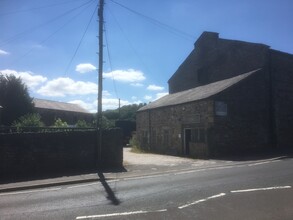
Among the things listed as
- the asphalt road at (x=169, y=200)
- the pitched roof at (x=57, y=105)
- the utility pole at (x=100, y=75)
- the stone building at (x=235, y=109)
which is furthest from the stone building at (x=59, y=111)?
the asphalt road at (x=169, y=200)

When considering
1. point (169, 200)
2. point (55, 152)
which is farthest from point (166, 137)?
point (169, 200)

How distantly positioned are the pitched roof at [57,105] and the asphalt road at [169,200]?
47796 millimetres

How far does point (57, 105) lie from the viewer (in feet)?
206

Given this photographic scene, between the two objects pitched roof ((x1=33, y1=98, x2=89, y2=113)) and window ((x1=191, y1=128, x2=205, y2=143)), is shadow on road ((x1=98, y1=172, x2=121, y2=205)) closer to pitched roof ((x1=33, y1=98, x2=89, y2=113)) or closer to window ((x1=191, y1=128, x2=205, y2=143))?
window ((x1=191, y1=128, x2=205, y2=143))

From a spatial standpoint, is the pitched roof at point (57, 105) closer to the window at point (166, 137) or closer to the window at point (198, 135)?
the window at point (166, 137)

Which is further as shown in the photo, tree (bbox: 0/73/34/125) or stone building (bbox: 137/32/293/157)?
tree (bbox: 0/73/34/125)

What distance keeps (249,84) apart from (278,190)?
16.2 metres

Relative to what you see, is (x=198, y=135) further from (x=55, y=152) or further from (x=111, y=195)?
(x=111, y=195)

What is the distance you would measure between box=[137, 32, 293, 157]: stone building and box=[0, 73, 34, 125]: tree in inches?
750

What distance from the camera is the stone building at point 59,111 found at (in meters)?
57.0

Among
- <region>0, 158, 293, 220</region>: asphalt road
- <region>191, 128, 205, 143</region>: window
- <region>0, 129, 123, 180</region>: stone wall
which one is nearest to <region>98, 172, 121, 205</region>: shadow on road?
<region>0, 158, 293, 220</region>: asphalt road

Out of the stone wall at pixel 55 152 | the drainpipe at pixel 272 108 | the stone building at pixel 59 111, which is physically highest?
the stone building at pixel 59 111

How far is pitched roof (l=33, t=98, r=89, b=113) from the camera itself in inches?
2291

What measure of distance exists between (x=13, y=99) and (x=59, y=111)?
19.0 metres
